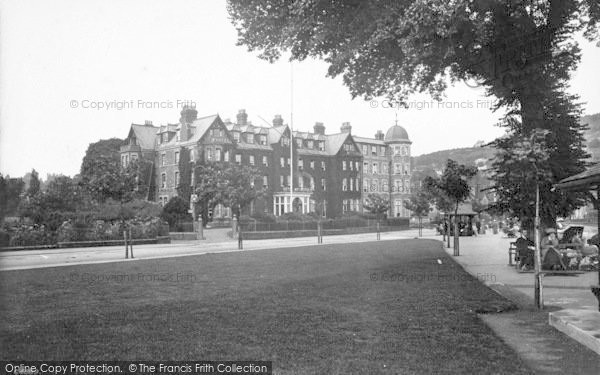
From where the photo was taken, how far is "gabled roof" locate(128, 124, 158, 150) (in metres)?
67.8

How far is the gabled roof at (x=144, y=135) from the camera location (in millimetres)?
67750

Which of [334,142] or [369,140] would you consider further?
[369,140]

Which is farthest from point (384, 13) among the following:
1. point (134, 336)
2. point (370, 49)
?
point (134, 336)

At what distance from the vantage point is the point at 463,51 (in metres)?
16.1

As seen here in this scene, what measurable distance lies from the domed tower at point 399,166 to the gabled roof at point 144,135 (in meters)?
40.8

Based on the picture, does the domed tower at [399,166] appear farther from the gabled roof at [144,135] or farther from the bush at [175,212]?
the bush at [175,212]

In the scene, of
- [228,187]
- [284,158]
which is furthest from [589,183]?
[284,158]

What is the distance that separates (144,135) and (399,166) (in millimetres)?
Result: 43920

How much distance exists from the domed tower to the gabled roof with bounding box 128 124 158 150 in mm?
40757

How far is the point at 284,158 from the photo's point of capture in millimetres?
74250

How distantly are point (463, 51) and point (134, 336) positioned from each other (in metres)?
12.8

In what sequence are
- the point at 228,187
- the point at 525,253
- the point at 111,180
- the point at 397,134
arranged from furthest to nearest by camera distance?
the point at 397,134
the point at 228,187
the point at 111,180
the point at 525,253

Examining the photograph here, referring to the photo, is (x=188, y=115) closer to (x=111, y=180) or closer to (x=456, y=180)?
(x=111, y=180)

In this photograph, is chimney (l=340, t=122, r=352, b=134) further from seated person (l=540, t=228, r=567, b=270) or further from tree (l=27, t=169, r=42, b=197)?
seated person (l=540, t=228, r=567, b=270)
